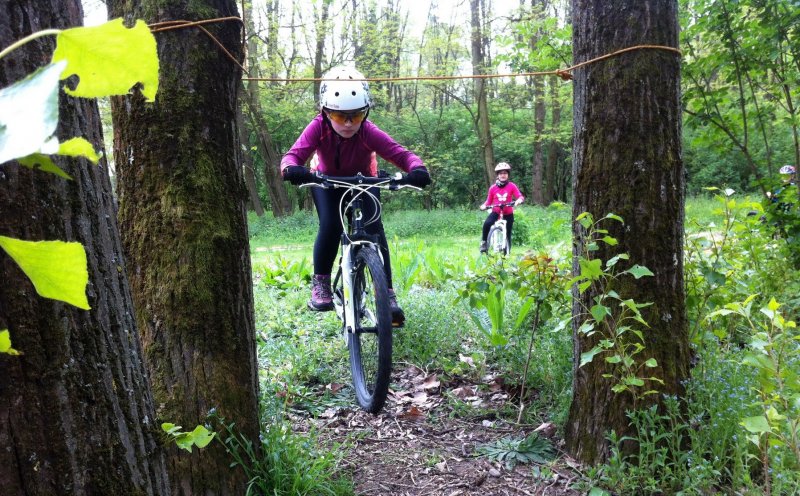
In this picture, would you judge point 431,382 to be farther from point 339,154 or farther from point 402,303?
point 339,154

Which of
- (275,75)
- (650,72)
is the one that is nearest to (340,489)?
(650,72)

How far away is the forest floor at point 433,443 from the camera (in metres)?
2.54

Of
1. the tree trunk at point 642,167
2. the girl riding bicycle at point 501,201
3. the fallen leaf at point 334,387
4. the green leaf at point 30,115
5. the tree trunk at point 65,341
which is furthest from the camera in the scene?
the girl riding bicycle at point 501,201

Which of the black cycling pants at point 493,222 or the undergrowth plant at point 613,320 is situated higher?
the undergrowth plant at point 613,320

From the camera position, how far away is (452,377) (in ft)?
12.2

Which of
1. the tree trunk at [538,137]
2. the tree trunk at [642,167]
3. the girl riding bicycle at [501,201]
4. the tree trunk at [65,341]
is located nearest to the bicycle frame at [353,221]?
the tree trunk at [642,167]

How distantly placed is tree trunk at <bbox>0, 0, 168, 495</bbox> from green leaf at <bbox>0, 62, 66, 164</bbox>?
1.82ft

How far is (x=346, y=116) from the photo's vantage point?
377 cm

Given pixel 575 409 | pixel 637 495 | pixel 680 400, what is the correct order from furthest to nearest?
pixel 575 409 → pixel 680 400 → pixel 637 495

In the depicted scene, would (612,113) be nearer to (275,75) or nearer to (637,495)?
(637,495)

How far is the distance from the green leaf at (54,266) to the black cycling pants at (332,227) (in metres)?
3.14

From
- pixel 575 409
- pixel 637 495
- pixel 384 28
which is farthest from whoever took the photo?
pixel 384 28

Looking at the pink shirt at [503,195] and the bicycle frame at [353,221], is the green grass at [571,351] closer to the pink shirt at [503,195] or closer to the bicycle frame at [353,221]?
the bicycle frame at [353,221]

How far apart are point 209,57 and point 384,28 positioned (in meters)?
22.4
